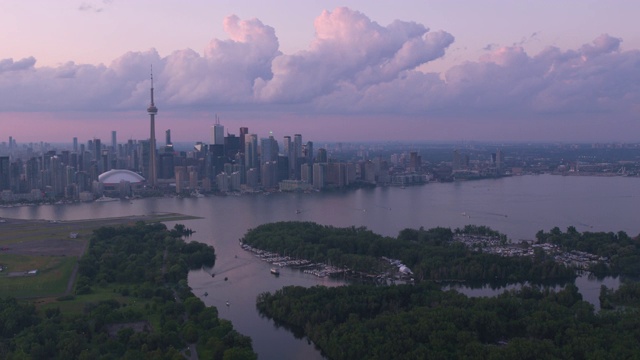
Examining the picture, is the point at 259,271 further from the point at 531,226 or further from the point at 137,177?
the point at 137,177

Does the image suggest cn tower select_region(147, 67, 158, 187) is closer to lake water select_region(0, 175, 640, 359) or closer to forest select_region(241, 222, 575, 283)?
lake water select_region(0, 175, 640, 359)

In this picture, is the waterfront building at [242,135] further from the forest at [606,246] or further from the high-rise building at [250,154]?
the forest at [606,246]

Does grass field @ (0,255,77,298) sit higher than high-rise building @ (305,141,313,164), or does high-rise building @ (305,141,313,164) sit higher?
high-rise building @ (305,141,313,164)

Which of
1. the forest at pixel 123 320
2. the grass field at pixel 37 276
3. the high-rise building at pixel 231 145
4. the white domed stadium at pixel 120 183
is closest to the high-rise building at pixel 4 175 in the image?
the white domed stadium at pixel 120 183

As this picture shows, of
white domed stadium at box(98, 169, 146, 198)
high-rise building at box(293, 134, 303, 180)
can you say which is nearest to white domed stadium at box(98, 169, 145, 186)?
white domed stadium at box(98, 169, 146, 198)

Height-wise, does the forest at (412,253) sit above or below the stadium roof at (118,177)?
below

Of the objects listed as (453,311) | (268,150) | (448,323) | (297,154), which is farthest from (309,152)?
(448,323)

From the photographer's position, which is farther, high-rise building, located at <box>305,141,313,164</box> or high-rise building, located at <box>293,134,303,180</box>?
high-rise building, located at <box>305,141,313,164</box>
